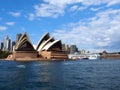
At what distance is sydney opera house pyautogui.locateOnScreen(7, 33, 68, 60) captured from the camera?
103 meters

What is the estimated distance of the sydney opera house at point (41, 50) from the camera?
102625mm

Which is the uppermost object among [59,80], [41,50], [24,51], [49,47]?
[49,47]

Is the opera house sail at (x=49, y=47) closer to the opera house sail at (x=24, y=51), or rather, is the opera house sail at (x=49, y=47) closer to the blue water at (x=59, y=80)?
the opera house sail at (x=24, y=51)

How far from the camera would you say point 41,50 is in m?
108

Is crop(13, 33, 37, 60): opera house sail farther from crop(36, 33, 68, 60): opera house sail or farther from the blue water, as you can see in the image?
the blue water

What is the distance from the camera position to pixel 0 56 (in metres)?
137

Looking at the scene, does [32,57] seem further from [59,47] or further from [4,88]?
[4,88]

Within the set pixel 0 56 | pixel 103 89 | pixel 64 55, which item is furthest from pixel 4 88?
pixel 0 56

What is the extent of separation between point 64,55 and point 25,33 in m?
22.7

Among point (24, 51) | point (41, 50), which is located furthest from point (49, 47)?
point (24, 51)

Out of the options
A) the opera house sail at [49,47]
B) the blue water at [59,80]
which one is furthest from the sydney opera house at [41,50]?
the blue water at [59,80]

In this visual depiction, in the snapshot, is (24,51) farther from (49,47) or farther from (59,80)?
(59,80)

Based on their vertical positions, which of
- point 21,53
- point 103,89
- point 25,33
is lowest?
point 103,89

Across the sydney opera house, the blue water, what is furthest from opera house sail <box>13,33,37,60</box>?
the blue water
